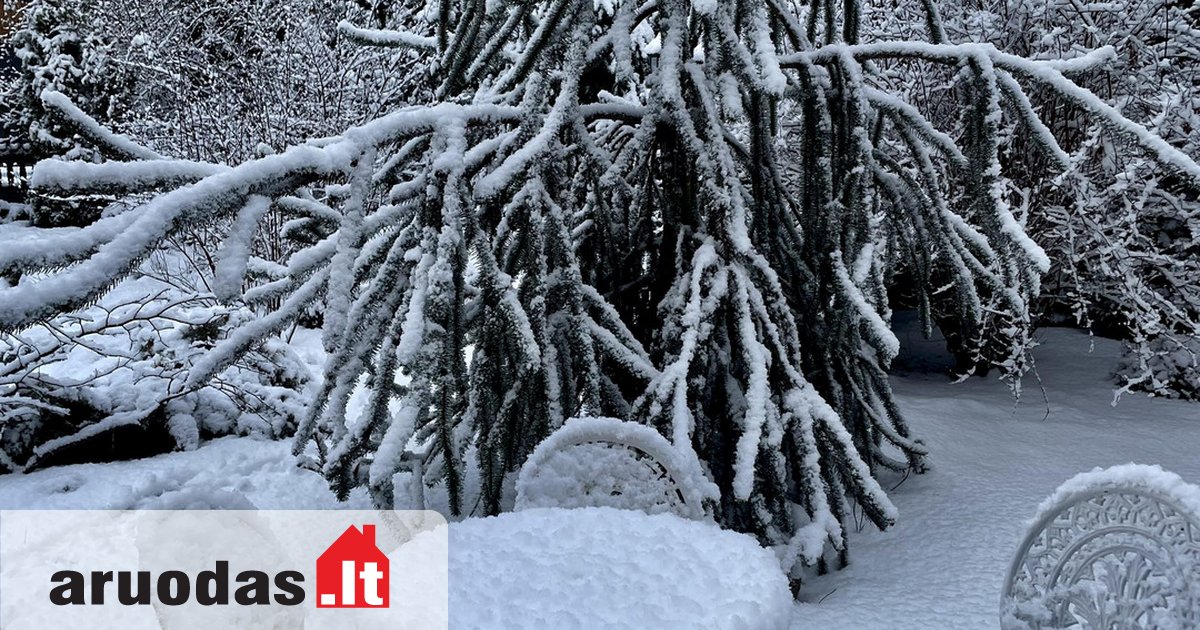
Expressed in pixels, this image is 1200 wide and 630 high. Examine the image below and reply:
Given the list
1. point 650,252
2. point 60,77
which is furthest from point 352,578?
point 60,77

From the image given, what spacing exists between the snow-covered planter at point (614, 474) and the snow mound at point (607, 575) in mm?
226

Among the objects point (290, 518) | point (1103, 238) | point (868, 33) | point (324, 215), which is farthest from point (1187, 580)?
point (868, 33)

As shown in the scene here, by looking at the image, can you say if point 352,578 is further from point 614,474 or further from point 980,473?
point 980,473

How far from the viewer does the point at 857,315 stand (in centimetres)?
269

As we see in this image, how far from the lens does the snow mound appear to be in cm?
134

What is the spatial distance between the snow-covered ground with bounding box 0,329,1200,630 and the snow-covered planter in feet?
1.82

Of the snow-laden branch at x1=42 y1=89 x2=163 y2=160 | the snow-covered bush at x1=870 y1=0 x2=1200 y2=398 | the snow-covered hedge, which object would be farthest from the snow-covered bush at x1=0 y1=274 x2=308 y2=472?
the snow-covered hedge

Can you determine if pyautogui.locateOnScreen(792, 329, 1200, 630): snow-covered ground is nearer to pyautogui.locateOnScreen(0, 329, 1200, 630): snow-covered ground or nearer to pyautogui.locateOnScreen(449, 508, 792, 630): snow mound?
pyautogui.locateOnScreen(0, 329, 1200, 630): snow-covered ground

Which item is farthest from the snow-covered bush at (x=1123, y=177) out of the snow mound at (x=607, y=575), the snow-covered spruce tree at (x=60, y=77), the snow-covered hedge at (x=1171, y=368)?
the snow-covered spruce tree at (x=60, y=77)

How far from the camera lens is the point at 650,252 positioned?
3078 millimetres

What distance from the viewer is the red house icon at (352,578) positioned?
1401mm

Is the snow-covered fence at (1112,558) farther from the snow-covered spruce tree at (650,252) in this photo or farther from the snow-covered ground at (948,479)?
the snow-covered spruce tree at (650,252)

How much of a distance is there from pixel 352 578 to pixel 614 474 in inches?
34.0

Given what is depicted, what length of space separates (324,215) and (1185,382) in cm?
488
